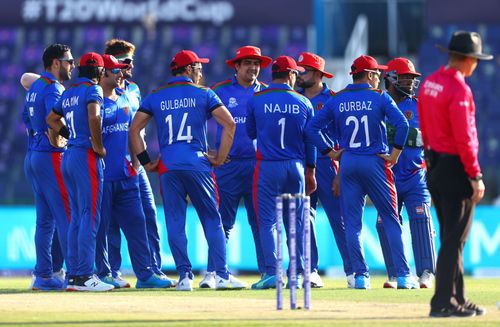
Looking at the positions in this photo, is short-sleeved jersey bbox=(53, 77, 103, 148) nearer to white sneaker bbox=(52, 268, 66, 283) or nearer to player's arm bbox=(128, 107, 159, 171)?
player's arm bbox=(128, 107, 159, 171)

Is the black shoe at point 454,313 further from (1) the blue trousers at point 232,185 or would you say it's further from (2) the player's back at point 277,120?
(1) the blue trousers at point 232,185

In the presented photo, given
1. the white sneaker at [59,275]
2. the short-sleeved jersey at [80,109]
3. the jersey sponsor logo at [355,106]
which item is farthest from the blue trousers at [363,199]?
the white sneaker at [59,275]

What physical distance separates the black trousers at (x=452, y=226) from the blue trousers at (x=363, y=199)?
110 inches

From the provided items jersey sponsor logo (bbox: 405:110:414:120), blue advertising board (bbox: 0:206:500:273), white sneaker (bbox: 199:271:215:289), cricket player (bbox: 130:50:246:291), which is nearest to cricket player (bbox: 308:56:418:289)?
jersey sponsor logo (bbox: 405:110:414:120)

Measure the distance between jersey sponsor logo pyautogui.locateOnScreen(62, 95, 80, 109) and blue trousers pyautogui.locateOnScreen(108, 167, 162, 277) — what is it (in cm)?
117

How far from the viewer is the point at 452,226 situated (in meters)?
8.36

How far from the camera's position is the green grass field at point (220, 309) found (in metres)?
8.05

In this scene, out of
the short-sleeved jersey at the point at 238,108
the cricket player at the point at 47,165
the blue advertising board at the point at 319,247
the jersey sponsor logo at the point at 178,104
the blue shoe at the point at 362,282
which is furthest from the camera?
the blue advertising board at the point at 319,247

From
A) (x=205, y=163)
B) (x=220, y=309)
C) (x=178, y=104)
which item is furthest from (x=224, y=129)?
(x=220, y=309)

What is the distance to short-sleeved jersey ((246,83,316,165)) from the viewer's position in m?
11.2

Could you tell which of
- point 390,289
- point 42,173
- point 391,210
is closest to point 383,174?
point 391,210

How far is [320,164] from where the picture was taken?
39.6 feet

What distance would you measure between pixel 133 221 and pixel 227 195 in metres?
0.98

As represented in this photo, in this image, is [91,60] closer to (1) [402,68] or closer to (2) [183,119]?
(2) [183,119]
